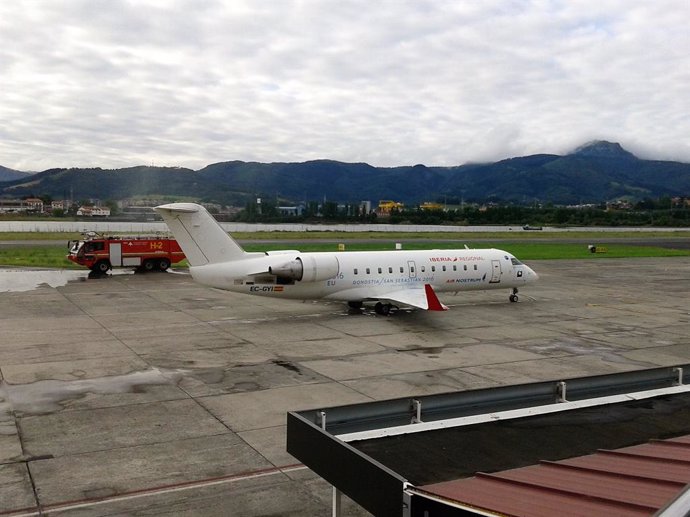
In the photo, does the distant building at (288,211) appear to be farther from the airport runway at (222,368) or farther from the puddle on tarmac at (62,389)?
the puddle on tarmac at (62,389)

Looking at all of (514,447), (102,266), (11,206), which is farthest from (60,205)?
(514,447)

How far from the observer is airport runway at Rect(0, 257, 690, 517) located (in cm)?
1125

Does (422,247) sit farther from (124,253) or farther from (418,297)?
(418,297)

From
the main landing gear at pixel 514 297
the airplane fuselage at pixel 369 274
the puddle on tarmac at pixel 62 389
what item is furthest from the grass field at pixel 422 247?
the puddle on tarmac at pixel 62 389

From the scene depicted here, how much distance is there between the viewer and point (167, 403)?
15.8 metres

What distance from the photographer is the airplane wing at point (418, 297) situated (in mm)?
26391

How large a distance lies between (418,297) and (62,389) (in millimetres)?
15741

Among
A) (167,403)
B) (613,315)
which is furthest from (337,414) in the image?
(613,315)

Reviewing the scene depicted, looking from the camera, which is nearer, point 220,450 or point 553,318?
point 220,450

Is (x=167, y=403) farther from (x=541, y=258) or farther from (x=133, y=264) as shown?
(x=541, y=258)

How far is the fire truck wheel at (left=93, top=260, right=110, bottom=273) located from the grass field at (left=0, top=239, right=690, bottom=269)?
4858 millimetres

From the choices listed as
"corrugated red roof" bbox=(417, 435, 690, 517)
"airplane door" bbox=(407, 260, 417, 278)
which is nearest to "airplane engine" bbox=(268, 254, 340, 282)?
"airplane door" bbox=(407, 260, 417, 278)

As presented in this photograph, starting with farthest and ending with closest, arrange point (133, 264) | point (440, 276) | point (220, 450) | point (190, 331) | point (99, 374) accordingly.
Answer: point (133, 264) < point (440, 276) < point (190, 331) < point (99, 374) < point (220, 450)

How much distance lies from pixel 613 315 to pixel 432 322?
30.7 feet
